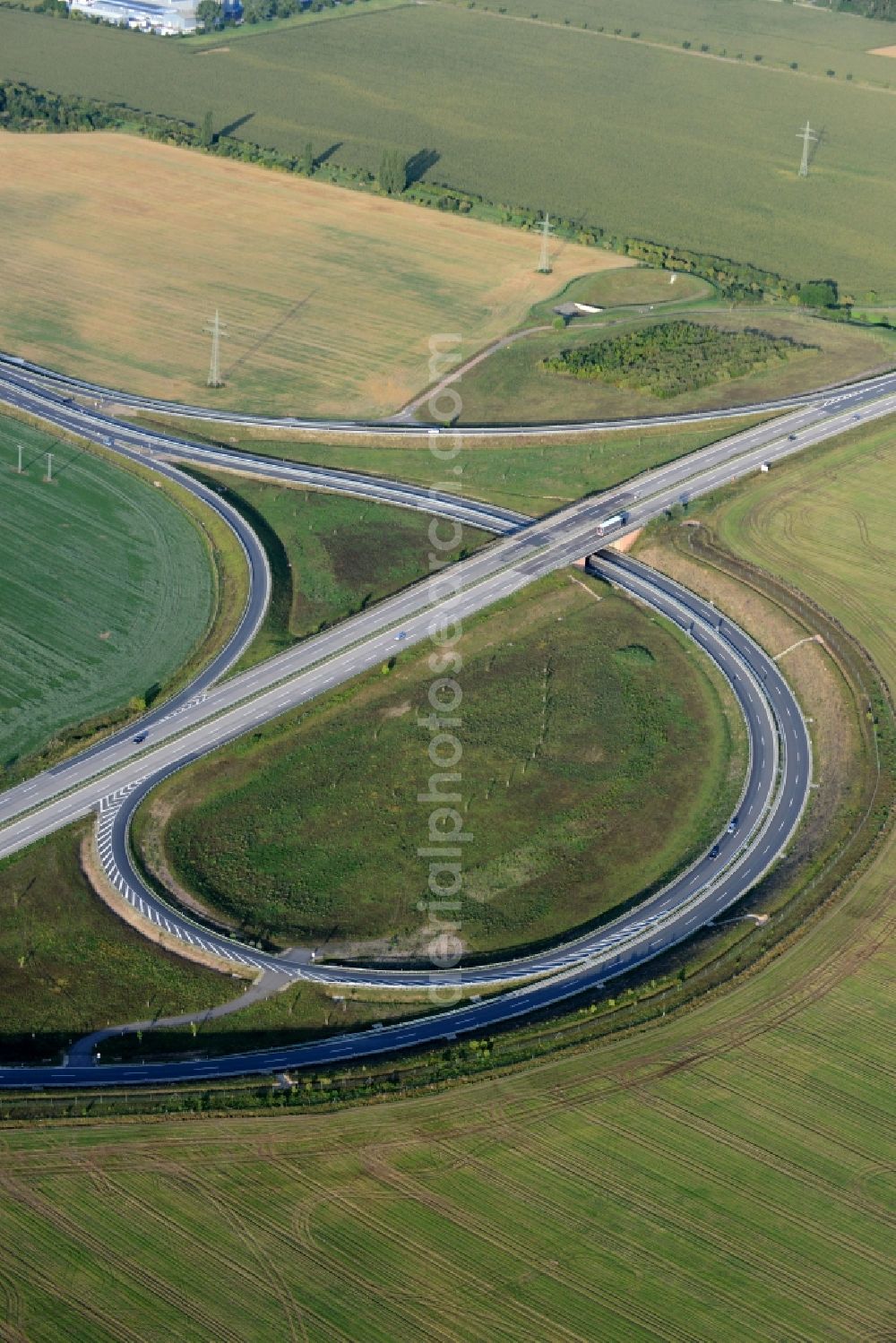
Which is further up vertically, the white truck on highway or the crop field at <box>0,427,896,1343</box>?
the white truck on highway

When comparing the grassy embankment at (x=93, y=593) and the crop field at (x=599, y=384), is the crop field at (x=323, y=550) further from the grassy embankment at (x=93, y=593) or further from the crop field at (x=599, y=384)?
the crop field at (x=599, y=384)

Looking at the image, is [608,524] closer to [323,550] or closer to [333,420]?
[323,550]

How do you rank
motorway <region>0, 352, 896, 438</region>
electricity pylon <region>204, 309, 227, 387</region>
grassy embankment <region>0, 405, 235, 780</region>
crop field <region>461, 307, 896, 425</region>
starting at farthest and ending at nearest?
electricity pylon <region>204, 309, 227, 387</region> < crop field <region>461, 307, 896, 425</region> < motorway <region>0, 352, 896, 438</region> < grassy embankment <region>0, 405, 235, 780</region>

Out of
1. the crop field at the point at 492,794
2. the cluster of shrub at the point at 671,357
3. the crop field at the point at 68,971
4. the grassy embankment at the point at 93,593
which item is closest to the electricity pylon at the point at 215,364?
the grassy embankment at the point at 93,593

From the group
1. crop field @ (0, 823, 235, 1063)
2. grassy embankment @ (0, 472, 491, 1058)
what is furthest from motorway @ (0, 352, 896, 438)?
crop field @ (0, 823, 235, 1063)

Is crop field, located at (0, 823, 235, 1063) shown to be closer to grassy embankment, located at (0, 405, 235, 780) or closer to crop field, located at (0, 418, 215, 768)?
grassy embankment, located at (0, 405, 235, 780)

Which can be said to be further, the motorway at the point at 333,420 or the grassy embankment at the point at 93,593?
the motorway at the point at 333,420

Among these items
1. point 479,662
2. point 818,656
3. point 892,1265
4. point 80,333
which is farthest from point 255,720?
point 80,333
